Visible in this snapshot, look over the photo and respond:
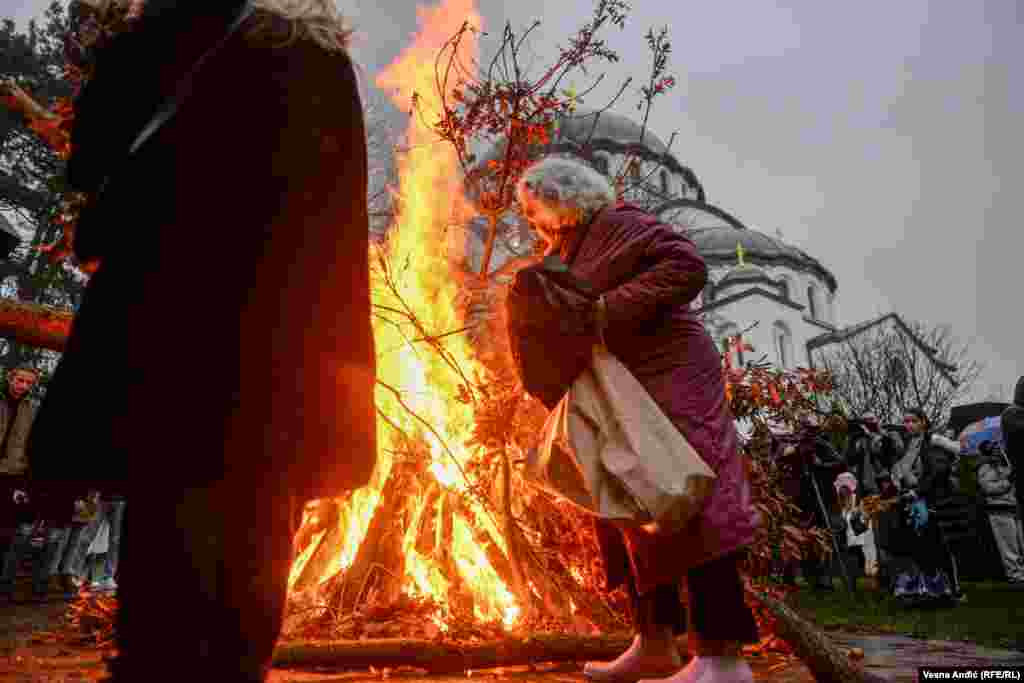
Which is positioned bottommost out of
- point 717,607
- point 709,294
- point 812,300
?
point 717,607

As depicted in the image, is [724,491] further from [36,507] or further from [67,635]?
[36,507]

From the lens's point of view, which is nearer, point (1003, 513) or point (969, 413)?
point (1003, 513)

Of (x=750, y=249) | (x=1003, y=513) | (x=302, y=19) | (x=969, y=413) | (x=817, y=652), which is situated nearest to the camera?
(x=302, y=19)

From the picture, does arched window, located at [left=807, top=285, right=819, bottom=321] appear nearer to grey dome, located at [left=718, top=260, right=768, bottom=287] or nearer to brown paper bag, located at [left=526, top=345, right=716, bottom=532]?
grey dome, located at [left=718, top=260, right=768, bottom=287]

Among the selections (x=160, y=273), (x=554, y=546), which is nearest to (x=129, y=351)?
(x=160, y=273)

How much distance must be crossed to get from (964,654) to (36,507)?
859cm

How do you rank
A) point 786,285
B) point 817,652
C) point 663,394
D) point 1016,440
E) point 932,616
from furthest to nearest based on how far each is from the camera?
1. point 786,285
2. point 932,616
3. point 1016,440
4. point 817,652
5. point 663,394

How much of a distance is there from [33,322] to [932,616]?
25.4 feet

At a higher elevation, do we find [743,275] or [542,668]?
[743,275]

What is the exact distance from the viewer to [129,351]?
4.85 feet

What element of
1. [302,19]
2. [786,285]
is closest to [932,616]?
[302,19]

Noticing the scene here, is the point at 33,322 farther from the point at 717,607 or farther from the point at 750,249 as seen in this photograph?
the point at 750,249

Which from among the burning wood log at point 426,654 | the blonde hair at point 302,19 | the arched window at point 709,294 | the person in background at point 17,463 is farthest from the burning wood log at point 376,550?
the arched window at point 709,294

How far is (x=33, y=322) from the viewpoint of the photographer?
4.09 m
